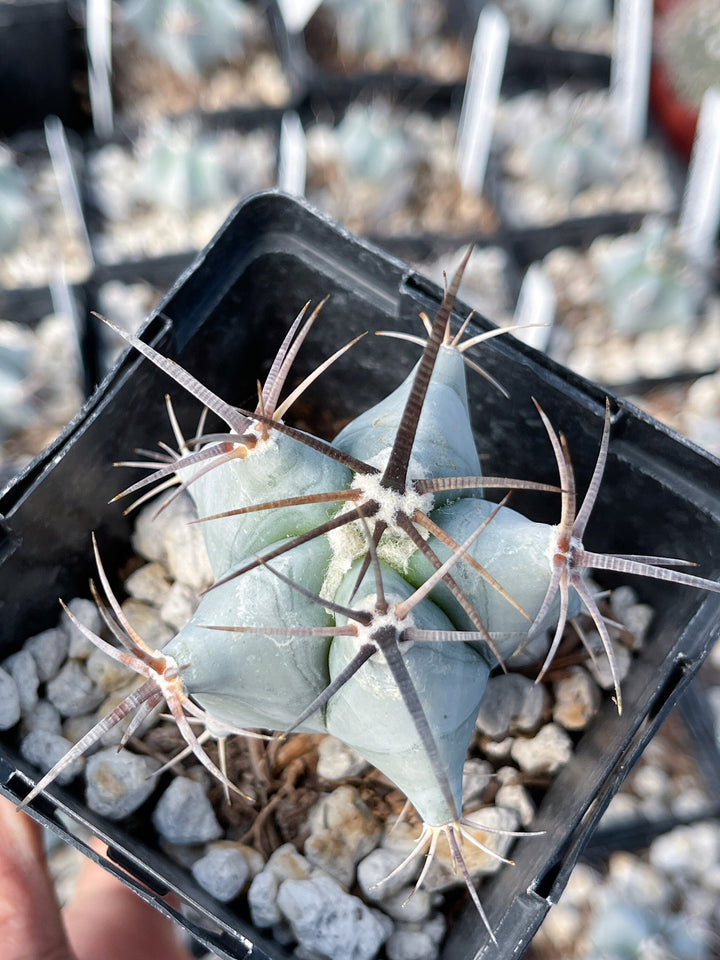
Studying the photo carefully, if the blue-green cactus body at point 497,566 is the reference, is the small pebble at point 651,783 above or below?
above

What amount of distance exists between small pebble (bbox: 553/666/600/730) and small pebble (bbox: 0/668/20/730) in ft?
1.63

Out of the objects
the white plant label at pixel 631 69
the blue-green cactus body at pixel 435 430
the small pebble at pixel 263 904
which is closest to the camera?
the blue-green cactus body at pixel 435 430

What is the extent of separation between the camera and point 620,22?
1.39 m

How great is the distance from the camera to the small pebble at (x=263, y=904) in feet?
2.28

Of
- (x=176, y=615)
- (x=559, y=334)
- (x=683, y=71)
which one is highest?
(x=683, y=71)

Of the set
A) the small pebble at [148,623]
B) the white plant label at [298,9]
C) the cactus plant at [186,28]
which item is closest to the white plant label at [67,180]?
the cactus plant at [186,28]

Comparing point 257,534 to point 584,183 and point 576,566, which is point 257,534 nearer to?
point 576,566

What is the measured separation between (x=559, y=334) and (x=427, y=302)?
66 cm

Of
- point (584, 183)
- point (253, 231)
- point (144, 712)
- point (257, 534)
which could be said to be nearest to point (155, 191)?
point (253, 231)

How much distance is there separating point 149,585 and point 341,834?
0.31 meters

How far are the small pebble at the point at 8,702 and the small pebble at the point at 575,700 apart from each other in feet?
1.63

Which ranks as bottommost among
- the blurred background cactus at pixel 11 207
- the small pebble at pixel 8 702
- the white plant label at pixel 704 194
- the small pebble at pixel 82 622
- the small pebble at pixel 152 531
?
the small pebble at pixel 8 702

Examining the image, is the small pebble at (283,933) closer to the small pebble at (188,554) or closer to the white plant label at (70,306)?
the small pebble at (188,554)

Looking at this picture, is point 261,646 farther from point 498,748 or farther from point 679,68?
point 679,68
